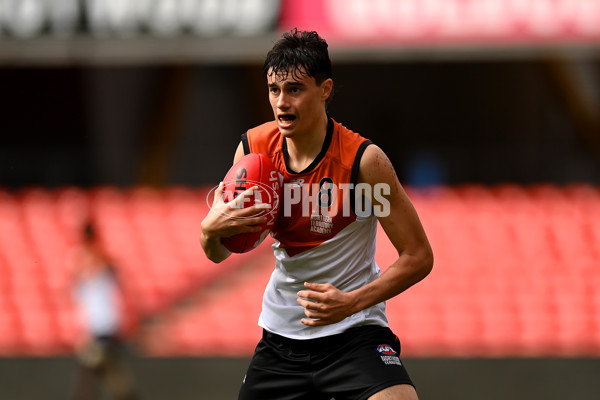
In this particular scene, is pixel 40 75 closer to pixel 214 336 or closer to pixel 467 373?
pixel 214 336

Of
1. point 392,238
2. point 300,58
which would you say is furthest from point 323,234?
point 300,58

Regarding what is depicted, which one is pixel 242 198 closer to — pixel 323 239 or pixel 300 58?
pixel 323 239

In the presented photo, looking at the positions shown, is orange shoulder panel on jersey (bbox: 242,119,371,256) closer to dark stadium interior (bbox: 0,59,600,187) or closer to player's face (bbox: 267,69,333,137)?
player's face (bbox: 267,69,333,137)

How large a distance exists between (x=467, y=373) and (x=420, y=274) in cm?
542

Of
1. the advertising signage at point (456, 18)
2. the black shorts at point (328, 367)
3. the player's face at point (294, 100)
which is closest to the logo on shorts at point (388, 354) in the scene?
the black shorts at point (328, 367)

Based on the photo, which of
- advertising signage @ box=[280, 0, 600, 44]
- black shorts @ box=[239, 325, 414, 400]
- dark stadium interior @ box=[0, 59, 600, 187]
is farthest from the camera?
dark stadium interior @ box=[0, 59, 600, 187]

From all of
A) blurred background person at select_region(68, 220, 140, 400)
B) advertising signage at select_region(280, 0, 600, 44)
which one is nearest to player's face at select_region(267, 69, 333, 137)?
blurred background person at select_region(68, 220, 140, 400)

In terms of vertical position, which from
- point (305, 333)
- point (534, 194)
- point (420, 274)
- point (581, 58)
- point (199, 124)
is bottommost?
point (305, 333)

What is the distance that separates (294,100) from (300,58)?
0.18m

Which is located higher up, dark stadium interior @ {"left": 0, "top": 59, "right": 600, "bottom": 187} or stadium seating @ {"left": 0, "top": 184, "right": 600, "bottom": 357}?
dark stadium interior @ {"left": 0, "top": 59, "right": 600, "bottom": 187}

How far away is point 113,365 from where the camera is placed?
8820 mm

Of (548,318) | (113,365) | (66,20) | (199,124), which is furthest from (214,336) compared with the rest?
(199,124)

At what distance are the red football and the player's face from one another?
0.17m

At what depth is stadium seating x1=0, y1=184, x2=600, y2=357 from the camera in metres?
9.49
